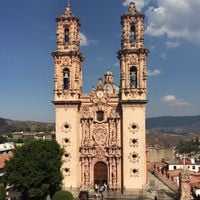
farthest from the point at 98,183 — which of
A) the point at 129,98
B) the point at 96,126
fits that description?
the point at 129,98

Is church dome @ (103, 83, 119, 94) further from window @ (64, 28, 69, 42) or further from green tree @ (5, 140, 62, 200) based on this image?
green tree @ (5, 140, 62, 200)

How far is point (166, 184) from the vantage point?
43.2 m

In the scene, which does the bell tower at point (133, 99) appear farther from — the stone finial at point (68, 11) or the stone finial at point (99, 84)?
the stone finial at point (68, 11)

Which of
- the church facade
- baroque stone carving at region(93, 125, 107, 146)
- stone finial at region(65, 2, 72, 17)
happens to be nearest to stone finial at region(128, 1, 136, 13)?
the church facade

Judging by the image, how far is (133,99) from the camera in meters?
40.0

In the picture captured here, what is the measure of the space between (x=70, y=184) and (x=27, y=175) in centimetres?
697

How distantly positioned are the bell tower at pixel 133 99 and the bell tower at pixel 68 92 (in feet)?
14.6

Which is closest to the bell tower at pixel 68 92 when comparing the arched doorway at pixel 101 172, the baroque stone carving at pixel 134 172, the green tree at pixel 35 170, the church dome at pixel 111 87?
the arched doorway at pixel 101 172

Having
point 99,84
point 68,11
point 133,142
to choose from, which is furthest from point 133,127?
point 68,11

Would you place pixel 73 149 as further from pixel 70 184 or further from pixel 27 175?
pixel 27 175

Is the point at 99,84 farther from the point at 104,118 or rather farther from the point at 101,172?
the point at 101,172

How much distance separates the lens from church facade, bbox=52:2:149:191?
40.0 m

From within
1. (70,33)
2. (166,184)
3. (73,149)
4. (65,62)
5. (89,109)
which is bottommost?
(166,184)

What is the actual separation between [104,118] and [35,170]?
9819mm
